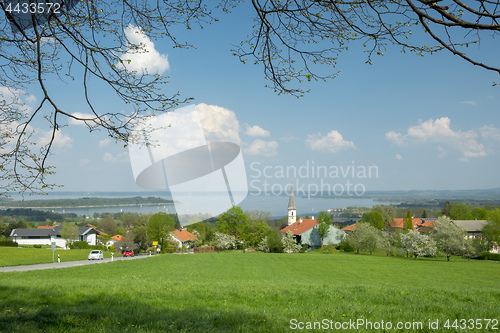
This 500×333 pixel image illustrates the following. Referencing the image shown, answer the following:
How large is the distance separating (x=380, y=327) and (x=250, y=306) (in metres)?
2.40

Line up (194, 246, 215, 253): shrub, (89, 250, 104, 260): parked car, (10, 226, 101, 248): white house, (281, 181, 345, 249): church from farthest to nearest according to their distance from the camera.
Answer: (10, 226, 101, 248): white house < (281, 181, 345, 249): church < (194, 246, 215, 253): shrub < (89, 250, 104, 260): parked car

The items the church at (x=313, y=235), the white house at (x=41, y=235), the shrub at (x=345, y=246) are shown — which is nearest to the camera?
the shrub at (x=345, y=246)

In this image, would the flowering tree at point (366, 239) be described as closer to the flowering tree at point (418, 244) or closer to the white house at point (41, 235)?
the flowering tree at point (418, 244)

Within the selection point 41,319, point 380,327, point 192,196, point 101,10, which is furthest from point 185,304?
point 192,196

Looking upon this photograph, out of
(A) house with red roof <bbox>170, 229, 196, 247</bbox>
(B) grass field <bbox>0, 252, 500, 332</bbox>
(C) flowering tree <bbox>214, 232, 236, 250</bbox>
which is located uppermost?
(B) grass field <bbox>0, 252, 500, 332</bbox>

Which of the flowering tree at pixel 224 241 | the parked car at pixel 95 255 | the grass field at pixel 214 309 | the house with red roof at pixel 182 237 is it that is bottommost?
the house with red roof at pixel 182 237

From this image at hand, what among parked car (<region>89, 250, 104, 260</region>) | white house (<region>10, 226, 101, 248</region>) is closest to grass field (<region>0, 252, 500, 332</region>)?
parked car (<region>89, 250, 104, 260</region>)

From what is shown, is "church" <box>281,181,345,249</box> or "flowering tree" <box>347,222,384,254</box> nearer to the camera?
"flowering tree" <box>347,222,384,254</box>

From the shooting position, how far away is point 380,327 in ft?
16.6

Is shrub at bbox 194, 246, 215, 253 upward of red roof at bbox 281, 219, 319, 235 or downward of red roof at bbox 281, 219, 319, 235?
downward

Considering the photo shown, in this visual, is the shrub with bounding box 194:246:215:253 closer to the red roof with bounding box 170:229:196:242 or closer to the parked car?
the red roof with bounding box 170:229:196:242

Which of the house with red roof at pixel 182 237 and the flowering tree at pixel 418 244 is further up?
the flowering tree at pixel 418 244

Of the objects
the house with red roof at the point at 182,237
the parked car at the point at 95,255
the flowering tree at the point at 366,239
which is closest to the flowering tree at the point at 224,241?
the house with red roof at the point at 182,237

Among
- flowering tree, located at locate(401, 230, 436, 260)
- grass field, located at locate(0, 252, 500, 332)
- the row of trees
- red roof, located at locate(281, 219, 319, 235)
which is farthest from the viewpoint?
red roof, located at locate(281, 219, 319, 235)
